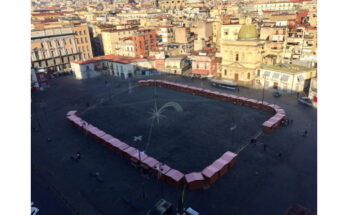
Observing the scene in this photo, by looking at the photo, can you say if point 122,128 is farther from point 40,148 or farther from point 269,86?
point 269,86

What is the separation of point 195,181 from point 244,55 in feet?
154

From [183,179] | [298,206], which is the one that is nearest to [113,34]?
[183,179]

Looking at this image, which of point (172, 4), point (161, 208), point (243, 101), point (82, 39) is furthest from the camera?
point (172, 4)

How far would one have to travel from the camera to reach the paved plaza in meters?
25.3

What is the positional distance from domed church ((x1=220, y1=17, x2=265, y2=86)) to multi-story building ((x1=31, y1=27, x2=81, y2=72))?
56.0 m

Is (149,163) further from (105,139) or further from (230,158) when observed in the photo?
(230,158)

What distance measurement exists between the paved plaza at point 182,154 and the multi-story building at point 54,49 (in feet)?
92.1

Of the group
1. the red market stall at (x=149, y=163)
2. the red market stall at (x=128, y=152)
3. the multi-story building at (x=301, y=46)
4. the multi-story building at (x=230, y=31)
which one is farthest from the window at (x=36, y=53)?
the multi-story building at (x=301, y=46)

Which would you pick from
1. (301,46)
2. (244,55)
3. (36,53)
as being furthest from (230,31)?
(36,53)

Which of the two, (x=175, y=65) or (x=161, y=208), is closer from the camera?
(x=161, y=208)

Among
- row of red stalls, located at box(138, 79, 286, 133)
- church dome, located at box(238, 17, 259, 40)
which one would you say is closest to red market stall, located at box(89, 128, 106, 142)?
row of red stalls, located at box(138, 79, 286, 133)

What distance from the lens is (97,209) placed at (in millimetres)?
24672

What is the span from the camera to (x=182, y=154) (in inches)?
1310

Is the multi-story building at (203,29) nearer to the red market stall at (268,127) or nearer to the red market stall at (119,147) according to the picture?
the red market stall at (268,127)
